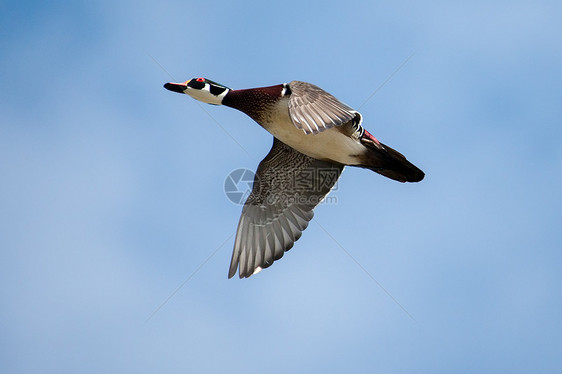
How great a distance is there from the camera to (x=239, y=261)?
920 centimetres

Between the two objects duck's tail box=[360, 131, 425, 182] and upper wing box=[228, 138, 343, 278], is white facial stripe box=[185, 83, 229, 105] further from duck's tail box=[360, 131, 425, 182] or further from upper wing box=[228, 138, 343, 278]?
duck's tail box=[360, 131, 425, 182]

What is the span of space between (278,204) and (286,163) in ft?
2.05

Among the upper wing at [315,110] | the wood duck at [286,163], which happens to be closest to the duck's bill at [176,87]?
the wood duck at [286,163]

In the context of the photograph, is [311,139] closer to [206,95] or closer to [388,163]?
[388,163]

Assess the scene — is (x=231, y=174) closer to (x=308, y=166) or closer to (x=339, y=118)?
(x=308, y=166)

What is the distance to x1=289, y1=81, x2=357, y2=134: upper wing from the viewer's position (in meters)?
6.82

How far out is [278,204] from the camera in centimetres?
946

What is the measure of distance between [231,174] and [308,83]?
2.54 metres

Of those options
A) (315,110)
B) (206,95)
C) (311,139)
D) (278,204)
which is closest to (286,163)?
(278,204)

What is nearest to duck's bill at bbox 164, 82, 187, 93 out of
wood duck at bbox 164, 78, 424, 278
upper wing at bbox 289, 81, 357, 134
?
wood duck at bbox 164, 78, 424, 278

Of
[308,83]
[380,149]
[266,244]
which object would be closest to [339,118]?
[308,83]

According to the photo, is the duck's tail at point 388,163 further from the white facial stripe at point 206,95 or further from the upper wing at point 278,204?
the white facial stripe at point 206,95

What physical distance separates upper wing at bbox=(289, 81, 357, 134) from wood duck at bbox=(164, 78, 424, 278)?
0.07ft

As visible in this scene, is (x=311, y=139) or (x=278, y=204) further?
(x=278, y=204)
